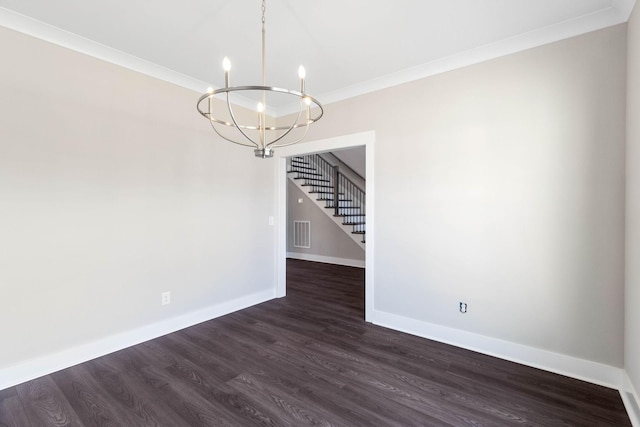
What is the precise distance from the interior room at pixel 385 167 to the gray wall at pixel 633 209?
0.07 ft

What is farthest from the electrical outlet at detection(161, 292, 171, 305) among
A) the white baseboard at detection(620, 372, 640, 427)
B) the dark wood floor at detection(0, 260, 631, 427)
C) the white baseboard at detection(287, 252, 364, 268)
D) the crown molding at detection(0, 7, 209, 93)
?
the white baseboard at detection(287, 252, 364, 268)

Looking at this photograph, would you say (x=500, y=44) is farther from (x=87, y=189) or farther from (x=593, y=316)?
(x=87, y=189)

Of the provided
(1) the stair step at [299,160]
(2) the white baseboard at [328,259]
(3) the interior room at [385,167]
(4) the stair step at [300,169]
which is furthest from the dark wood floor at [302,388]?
(1) the stair step at [299,160]

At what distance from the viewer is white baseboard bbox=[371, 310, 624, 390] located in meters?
2.17

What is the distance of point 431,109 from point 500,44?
2.36ft

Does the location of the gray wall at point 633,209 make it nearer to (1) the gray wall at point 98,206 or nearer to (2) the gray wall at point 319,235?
(1) the gray wall at point 98,206

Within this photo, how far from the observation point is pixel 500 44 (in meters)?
2.51

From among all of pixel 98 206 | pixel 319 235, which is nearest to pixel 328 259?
pixel 319 235

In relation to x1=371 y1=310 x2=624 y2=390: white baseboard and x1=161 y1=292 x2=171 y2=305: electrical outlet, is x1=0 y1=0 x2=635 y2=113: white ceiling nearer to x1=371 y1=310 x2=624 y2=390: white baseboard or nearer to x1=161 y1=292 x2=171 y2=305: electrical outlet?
x1=161 y1=292 x2=171 y2=305: electrical outlet

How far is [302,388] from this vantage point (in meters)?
2.14

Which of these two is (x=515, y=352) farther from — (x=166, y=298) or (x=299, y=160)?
(x=299, y=160)

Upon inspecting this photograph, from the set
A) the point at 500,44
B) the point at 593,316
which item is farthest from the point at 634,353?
the point at 500,44

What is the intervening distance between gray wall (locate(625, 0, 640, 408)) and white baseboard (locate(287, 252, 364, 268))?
15.4 feet

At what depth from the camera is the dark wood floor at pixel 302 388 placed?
1841 millimetres
